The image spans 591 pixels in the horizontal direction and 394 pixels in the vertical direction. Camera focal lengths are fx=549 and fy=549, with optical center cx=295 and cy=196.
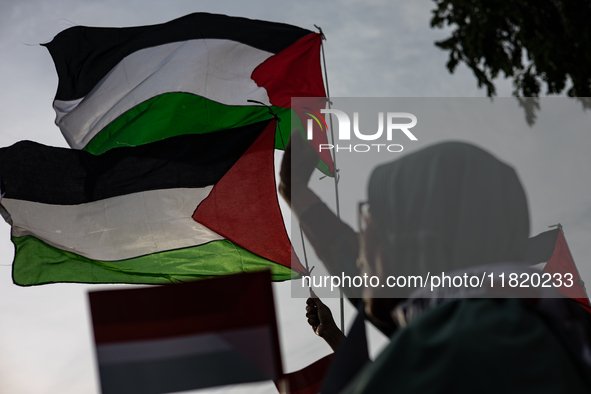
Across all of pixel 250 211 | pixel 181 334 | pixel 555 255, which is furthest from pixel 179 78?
pixel 555 255

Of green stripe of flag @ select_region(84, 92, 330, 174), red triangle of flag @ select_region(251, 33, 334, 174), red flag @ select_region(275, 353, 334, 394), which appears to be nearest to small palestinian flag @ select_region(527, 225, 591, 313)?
red triangle of flag @ select_region(251, 33, 334, 174)

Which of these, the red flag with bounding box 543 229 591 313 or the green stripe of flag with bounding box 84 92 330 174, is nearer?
the red flag with bounding box 543 229 591 313

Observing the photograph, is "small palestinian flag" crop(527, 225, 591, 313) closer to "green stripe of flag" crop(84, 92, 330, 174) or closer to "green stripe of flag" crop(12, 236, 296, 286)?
"green stripe of flag" crop(12, 236, 296, 286)

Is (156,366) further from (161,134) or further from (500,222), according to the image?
(161,134)

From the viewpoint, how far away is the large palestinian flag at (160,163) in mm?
7102

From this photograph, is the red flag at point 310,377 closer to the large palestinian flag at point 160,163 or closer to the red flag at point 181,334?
the red flag at point 181,334

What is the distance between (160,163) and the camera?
7219 mm

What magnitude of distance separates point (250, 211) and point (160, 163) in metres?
1.36

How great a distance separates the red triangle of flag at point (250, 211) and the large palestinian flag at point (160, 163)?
1 centimetres

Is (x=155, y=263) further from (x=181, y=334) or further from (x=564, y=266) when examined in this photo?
(x=564, y=266)

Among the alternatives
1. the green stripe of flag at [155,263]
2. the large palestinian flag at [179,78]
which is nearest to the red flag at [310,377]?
the green stripe of flag at [155,263]

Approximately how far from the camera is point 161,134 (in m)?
7.37

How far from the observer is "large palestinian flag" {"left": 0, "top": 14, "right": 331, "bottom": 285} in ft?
23.3

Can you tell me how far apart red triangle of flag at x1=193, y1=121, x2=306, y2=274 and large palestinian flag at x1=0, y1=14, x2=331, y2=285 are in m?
0.01
